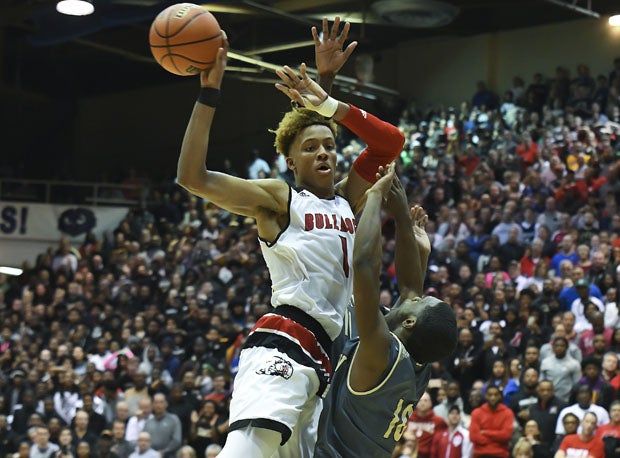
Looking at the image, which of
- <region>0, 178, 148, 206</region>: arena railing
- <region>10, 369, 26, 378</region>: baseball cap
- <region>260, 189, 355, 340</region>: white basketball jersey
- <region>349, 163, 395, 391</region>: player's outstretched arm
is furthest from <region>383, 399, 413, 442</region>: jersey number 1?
<region>0, 178, 148, 206</region>: arena railing

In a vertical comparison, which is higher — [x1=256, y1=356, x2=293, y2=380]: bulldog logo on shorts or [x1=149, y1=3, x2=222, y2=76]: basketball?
[x1=149, y1=3, x2=222, y2=76]: basketball

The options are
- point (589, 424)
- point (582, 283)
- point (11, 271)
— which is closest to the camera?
point (589, 424)

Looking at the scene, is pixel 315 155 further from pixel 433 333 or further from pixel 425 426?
pixel 425 426

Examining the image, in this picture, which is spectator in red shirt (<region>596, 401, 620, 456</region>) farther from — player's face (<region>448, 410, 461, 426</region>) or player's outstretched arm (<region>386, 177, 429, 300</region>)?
player's outstretched arm (<region>386, 177, 429, 300</region>)

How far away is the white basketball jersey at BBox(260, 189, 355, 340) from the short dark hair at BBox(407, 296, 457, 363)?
655mm

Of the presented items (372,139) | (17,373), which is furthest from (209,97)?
(17,373)

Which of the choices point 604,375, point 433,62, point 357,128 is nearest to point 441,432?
point 604,375

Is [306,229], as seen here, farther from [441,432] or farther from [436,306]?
[441,432]

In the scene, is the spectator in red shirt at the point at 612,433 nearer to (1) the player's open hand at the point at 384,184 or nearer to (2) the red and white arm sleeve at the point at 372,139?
(2) the red and white arm sleeve at the point at 372,139

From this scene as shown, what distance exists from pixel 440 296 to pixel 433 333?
9388 millimetres

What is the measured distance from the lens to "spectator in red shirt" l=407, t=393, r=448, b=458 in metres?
11.1

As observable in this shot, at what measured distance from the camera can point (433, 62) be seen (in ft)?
75.2

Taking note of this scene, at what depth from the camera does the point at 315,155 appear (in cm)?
517

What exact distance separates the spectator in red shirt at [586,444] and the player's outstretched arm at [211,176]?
19.1 ft
